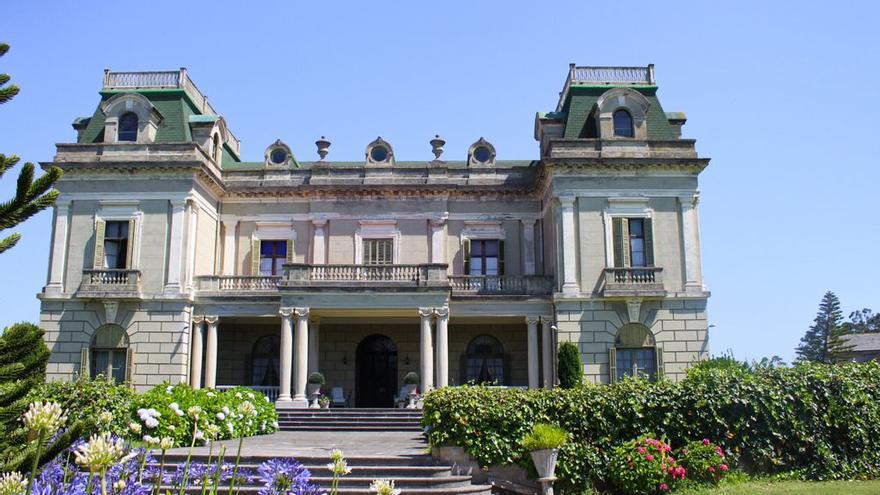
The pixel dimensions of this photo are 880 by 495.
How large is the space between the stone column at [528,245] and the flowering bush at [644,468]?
598 inches

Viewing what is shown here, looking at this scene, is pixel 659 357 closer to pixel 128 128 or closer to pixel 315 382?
pixel 315 382

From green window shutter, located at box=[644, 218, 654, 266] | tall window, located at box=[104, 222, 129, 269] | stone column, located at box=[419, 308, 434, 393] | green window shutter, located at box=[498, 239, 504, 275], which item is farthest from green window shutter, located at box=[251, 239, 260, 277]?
green window shutter, located at box=[644, 218, 654, 266]

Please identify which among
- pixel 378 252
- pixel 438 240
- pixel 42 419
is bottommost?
pixel 42 419

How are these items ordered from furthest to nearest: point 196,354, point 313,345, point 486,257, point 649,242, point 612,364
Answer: point 486,257 < point 313,345 < point 196,354 < point 649,242 < point 612,364

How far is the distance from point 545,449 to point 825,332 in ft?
229

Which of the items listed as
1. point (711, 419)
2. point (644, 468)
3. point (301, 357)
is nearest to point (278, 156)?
point (301, 357)

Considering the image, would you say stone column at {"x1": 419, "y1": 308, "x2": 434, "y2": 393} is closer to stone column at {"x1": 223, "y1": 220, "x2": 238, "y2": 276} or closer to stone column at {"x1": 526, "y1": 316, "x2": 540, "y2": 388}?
stone column at {"x1": 526, "y1": 316, "x2": 540, "y2": 388}

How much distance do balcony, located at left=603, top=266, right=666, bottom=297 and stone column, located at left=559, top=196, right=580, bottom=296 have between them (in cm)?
107

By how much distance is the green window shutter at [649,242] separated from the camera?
2575 cm

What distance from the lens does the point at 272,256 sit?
95.0ft

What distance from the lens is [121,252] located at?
26.5 m

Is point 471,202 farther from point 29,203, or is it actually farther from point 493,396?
point 29,203

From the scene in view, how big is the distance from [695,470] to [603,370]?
1173 centimetres

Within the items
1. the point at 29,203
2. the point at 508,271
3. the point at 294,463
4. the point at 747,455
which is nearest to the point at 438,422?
the point at 747,455
